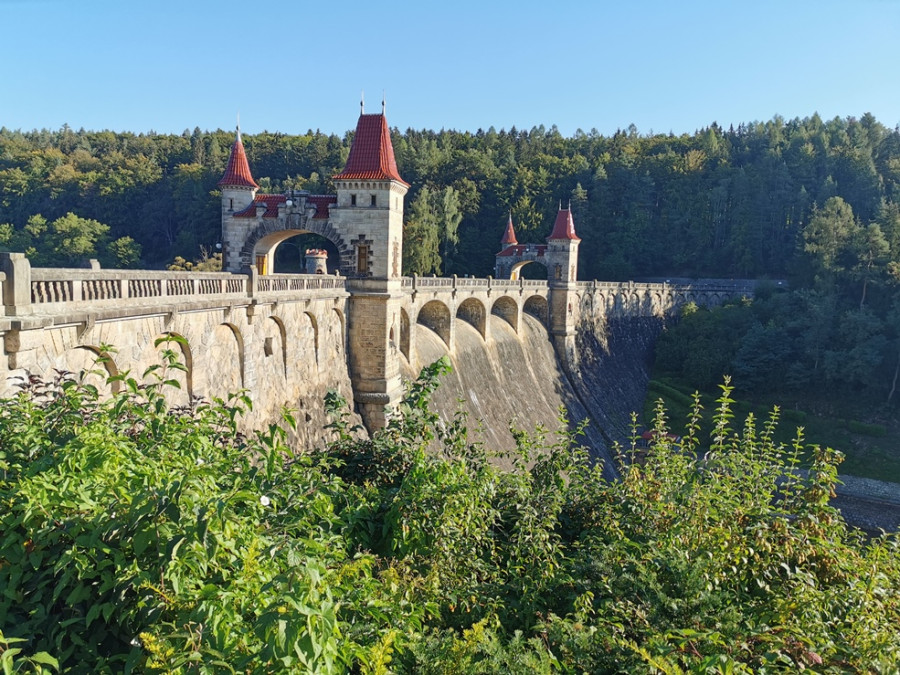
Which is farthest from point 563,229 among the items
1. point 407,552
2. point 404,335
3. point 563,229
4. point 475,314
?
point 407,552

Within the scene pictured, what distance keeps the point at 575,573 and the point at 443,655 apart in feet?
9.77

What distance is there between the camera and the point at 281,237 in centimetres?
2453

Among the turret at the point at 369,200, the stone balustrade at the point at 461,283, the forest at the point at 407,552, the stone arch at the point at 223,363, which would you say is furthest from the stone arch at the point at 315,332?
the stone balustrade at the point at 461,283

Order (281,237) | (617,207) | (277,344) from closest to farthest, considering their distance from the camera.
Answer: (277,344) → (281,237) → (617,207)

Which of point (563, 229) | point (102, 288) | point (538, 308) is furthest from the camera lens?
point (538, 308)

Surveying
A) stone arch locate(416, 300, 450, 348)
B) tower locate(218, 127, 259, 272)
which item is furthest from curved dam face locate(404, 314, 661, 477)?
tower locate(218, 127, 259, 272)

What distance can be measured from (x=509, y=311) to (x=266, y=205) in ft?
71.0

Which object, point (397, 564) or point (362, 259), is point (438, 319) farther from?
point (397, 564)

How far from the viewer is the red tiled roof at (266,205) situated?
77.1 feet

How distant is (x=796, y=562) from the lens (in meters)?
7.02

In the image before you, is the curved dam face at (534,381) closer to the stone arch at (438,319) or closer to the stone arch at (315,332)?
the stone arch at (438,319)

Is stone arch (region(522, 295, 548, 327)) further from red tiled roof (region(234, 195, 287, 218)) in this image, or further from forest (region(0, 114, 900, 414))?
red tiled roof (region(234, 195, 287, 218))

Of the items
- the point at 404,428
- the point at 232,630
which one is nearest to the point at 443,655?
the point at 232,630

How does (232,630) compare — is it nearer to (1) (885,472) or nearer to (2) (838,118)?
(1) (885,472)
